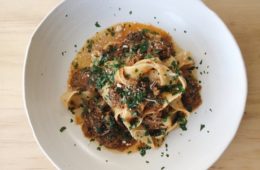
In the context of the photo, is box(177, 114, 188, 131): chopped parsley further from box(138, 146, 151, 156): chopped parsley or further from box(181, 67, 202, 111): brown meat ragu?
box(138, 146, 151, 156): chopped parsley

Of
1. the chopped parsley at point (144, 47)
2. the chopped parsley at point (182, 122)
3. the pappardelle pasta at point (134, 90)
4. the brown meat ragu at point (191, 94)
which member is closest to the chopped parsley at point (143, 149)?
the pappardelle pasta at point (134, 90)

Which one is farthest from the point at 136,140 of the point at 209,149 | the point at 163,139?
the point at 209,149

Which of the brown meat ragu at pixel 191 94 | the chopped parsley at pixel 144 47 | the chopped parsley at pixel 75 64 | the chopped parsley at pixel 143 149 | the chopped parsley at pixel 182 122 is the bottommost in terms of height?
the chopped parsley at pixel 143 149

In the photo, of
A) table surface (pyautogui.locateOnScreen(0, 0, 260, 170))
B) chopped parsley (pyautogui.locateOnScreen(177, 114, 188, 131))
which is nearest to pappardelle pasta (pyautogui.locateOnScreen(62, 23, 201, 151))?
chopped parsley (pyautogui.locateOnScreen(177, 114, 188, 131))

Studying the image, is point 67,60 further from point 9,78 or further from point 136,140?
point 136,140

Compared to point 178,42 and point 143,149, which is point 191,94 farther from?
point 143,149

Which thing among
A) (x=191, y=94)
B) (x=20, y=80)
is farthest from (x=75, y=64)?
(x=191, y=94)

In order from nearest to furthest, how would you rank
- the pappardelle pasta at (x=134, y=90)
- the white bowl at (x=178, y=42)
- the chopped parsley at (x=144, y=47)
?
the white bowl at (x=178, y=42) → the pappardelle pasta at (x=134, y=90) → the chopped parsley at (x=144, y=47)

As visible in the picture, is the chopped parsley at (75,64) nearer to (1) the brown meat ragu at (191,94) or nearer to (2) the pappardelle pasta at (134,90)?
(2) the pappardelle pasta at (134,90)

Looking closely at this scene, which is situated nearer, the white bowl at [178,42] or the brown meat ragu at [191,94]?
the white bowl at [178,42]
